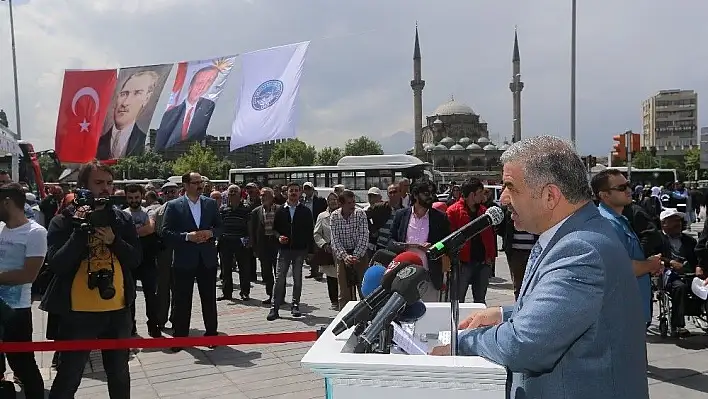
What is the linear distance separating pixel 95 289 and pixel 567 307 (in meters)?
3.48

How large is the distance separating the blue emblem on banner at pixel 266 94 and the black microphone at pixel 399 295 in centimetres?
1001

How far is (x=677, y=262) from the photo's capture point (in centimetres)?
728

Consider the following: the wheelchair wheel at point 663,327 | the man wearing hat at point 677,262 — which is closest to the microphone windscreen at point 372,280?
the man wearing hat at point 677,262

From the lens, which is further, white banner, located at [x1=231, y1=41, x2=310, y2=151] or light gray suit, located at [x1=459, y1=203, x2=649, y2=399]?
white banner, located at [x1=231, y1=41, x2=310, y2=151]

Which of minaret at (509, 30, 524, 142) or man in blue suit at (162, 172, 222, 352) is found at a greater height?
minaret at (509, 30, 524, 142)

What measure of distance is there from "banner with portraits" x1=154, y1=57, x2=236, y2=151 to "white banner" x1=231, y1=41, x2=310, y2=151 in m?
1.82

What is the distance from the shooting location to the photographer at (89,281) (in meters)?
4.05

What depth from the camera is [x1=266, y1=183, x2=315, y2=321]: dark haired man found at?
28.7 feet

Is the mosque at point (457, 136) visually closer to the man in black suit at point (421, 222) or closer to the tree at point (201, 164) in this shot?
the tree at point (201, 164)

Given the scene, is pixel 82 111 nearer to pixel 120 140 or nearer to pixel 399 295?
pixel 120 140

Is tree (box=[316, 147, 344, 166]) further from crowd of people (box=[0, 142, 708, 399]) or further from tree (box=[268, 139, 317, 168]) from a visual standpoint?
crowd of people (box=[0, 142, 708, 399])

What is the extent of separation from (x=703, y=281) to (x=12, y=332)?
23.6 feet

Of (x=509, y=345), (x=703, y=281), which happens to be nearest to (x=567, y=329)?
(x=509, y=345)

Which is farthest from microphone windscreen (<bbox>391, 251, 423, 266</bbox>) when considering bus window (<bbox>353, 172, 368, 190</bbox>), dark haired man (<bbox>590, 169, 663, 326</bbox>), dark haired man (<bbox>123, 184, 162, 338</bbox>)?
bus window (<bbox>353, 172, 368, 190</bbox>)
